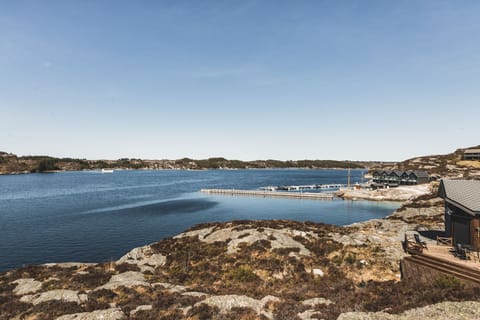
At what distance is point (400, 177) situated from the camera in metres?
112

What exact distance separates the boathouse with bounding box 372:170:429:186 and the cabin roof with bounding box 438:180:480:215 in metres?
91.6

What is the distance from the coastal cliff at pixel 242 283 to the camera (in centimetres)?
1454

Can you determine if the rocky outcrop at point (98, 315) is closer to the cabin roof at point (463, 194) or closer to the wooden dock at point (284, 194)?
the cabin roof at point (463, 194)

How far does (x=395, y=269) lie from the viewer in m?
22.6

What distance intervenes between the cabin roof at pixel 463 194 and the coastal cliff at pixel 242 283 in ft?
22.4

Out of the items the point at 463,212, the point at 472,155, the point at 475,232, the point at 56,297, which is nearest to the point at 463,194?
the point at 463,212

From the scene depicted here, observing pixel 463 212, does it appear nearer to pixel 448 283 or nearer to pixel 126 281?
pixel 448 283

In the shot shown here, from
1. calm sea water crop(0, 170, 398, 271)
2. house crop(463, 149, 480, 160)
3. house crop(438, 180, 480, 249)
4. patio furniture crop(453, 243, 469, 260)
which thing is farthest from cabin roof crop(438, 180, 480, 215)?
house crop(463, 149, 480, 160)

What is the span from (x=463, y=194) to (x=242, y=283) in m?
21.9

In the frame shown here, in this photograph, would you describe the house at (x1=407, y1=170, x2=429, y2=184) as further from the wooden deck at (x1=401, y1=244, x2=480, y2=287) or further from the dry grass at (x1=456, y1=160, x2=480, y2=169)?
the wooden deck at (x1=401, y1=244, x2=480, y2=287)

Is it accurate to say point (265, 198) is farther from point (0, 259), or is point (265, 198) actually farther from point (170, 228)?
point (0, 259)

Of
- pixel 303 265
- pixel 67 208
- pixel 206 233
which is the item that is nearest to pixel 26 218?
pixel 67 208

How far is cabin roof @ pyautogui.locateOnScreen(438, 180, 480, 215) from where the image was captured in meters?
22.2

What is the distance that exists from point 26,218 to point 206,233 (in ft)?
177
